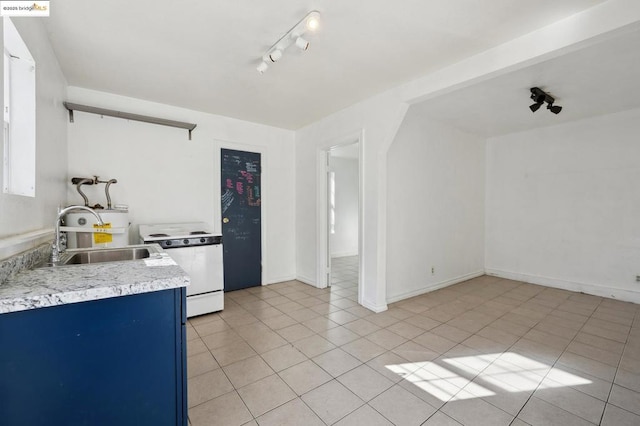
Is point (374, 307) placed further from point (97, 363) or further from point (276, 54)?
point (276, 54)

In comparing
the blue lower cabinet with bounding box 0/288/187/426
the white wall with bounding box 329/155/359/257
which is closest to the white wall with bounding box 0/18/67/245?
the blue lower cabinet with bounding box 0/288/187/426

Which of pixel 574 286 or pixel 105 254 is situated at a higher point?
pixel 105 254

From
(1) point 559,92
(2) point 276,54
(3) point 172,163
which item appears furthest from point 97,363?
(1) point 559,92

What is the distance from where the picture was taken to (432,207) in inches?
164

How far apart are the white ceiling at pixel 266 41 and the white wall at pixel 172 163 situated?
405 millimetres

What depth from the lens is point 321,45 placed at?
7.25ft

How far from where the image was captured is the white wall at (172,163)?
121 inches

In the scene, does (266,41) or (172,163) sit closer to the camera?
(266,41)

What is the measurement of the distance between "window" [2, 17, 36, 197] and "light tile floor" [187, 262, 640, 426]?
175cm

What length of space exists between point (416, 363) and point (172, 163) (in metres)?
3.60

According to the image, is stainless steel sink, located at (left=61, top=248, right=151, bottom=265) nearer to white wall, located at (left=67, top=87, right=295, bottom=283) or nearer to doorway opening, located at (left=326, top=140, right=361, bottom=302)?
white wall, located at (left=67, top=87, right=295, bottom=283)

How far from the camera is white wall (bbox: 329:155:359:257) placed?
7.07 m

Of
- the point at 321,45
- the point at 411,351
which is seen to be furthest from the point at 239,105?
the point at 411,351

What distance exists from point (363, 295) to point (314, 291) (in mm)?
895
